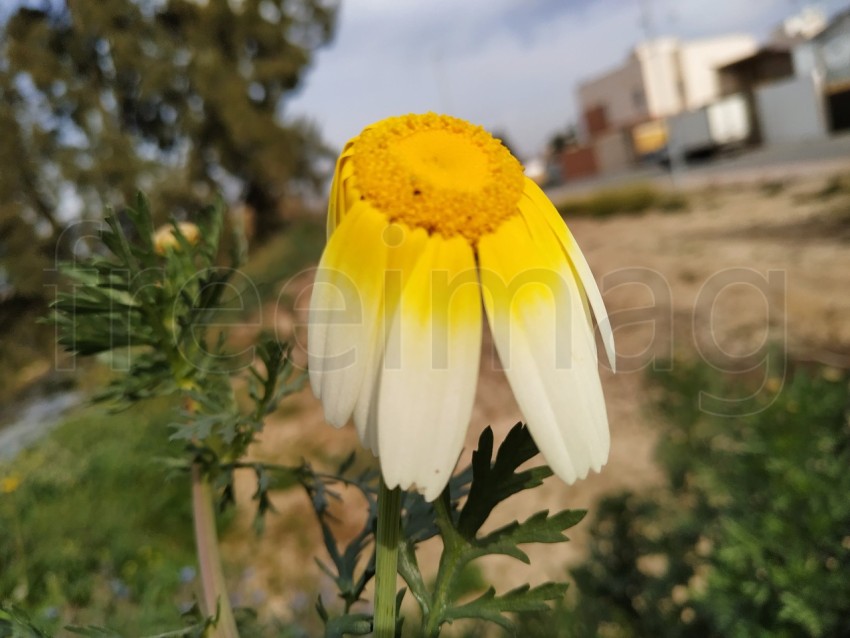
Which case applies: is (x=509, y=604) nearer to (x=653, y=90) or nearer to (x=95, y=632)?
(x=95, y=632)

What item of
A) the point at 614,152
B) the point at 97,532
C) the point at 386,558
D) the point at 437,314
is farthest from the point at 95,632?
the point at 614,152

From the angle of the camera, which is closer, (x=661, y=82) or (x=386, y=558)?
(x=386, y=558)

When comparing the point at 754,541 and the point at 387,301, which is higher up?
the point at 387,301

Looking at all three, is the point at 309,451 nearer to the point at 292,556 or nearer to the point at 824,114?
the point at 292,556

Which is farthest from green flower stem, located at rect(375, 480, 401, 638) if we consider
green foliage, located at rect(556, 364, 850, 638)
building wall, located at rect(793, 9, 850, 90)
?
building wall, located at rect(793, 9, 850, 90)

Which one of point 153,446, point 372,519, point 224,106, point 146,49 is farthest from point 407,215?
point 224,106

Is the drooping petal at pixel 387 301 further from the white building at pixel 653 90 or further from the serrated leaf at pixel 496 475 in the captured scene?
the white building at pixel 653 90
